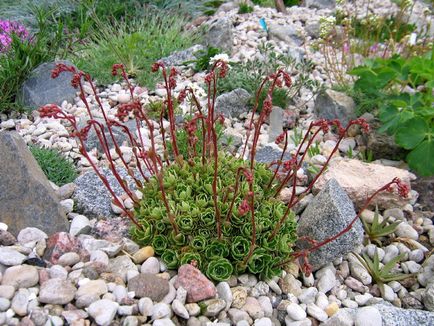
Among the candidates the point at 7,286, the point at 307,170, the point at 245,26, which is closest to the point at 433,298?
the point at 307,170

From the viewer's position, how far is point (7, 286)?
217 cm

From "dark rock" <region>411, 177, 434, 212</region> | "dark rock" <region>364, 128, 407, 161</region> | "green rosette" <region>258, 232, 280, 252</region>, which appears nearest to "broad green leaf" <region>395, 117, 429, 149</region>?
"dark rock" <region>411, 177, 434, 212</region>

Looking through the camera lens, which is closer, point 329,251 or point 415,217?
point 329,251

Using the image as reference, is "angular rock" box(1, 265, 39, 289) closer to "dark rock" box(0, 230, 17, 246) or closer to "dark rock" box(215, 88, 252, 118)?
"dark rock" box(0, 230, 17, 246)

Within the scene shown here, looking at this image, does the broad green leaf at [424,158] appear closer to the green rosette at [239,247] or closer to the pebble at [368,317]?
the pebble at [368,317]

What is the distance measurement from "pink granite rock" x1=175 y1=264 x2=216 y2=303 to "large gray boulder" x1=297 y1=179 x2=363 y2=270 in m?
0.68

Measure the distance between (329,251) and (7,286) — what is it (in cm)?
158

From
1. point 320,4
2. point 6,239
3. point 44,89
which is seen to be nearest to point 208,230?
point 6,239

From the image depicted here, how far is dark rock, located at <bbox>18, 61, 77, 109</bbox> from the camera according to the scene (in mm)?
4469

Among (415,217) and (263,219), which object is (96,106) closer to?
(263,219)

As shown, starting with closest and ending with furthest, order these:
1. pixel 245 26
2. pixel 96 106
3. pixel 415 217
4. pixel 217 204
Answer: pixel 217 204 < pixel 415 217 < pixel 96 106 < pixel 245 26

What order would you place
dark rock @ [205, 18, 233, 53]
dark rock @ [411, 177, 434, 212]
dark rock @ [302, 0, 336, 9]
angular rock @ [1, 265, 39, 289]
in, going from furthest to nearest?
dark rock @ [302, 0, 336, 9], dark rock @ [205, 18, 233, 53], dark rock @ [411, 177, 434, 212], angular rock @ [1, 265, 39, 289]

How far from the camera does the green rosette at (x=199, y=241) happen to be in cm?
251

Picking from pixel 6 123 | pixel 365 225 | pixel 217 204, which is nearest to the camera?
pixel 217 204
